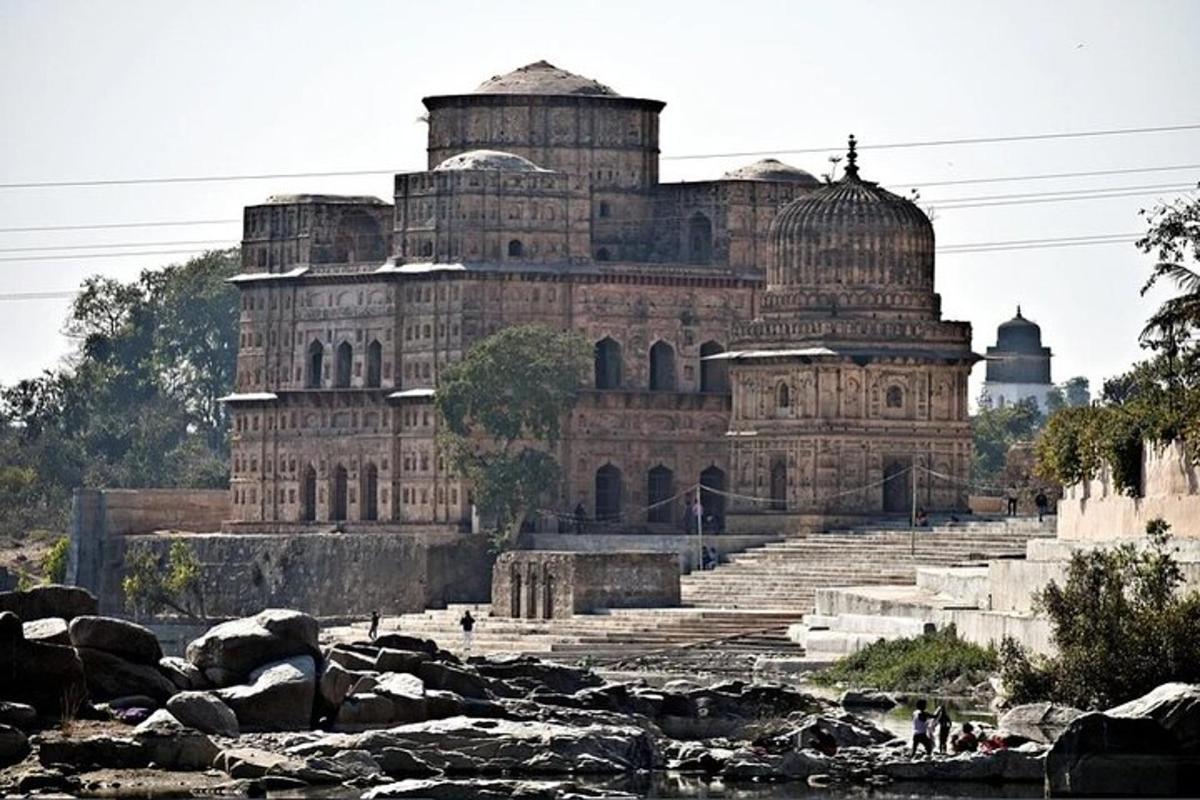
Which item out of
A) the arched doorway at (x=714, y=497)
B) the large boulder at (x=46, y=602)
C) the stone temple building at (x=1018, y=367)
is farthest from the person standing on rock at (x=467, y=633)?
the stone temple building at (x=1018, y=367)

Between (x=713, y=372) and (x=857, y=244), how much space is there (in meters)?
7.36

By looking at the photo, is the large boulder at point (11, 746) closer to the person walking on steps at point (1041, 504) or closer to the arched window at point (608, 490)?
the person walking on steps at point (1041, 504)

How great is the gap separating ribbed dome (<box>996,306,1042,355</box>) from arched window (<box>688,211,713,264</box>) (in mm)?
61596

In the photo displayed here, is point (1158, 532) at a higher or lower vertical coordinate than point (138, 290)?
lower

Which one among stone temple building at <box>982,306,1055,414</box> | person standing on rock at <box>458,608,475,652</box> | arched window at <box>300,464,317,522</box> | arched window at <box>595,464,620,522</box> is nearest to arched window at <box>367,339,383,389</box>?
arched window at <box>300,464,317,522</box>

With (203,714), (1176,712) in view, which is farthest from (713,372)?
(1176,712)

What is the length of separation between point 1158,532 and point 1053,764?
12.2 metres

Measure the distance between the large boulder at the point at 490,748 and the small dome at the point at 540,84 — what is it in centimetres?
4888

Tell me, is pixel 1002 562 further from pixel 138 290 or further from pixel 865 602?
pixel 138 290

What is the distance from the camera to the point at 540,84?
338ft

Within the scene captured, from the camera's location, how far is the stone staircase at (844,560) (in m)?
84.4

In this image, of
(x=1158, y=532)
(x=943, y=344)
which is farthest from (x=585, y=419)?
(x=1158, y=532)

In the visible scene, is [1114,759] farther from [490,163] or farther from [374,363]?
[374,363]

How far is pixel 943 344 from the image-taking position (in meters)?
94.1
